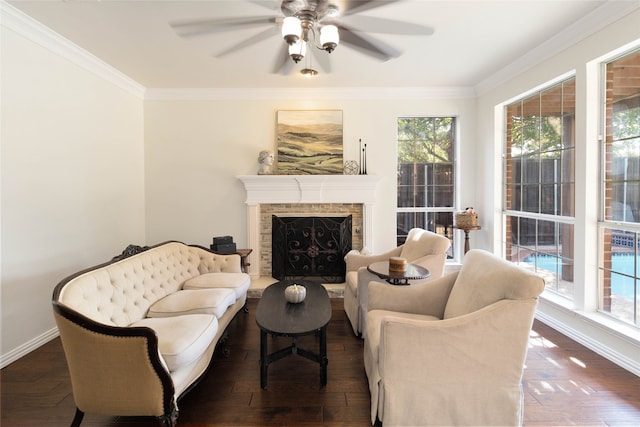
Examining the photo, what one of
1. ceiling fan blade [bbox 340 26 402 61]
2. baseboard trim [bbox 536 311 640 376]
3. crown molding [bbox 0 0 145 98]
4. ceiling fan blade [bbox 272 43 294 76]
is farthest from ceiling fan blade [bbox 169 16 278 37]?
baseboard trim [bbox 536 311 640 376]

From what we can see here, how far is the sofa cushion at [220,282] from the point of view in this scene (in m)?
2.84

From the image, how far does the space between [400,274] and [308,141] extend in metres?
2.50

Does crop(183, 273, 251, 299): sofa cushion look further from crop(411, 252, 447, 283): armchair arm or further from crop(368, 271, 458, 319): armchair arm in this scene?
crop(411, 252, 447, 283): armchair arm

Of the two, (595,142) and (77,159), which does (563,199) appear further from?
(77,159)

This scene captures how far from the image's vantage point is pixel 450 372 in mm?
1626

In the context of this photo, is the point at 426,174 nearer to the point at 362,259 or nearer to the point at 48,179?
the point at 362,259

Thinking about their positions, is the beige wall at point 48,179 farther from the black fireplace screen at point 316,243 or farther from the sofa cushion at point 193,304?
the black fireplace screen at point 316,243

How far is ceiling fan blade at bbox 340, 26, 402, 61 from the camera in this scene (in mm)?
2111

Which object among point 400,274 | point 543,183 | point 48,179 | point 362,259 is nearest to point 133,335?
point 400,274

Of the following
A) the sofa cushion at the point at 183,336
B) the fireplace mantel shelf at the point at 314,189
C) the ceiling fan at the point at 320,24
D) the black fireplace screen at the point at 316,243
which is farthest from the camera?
the black fireplace screen at the point at 316,243

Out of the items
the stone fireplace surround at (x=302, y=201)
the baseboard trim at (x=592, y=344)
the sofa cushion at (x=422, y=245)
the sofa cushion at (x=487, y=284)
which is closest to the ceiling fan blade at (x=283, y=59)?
the stone fireplace surround at (x=302, y=201)

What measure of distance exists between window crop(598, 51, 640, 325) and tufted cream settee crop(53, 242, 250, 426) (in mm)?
3329

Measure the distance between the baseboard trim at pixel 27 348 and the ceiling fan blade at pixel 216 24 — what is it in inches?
113

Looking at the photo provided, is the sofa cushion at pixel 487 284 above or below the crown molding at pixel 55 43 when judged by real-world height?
below
